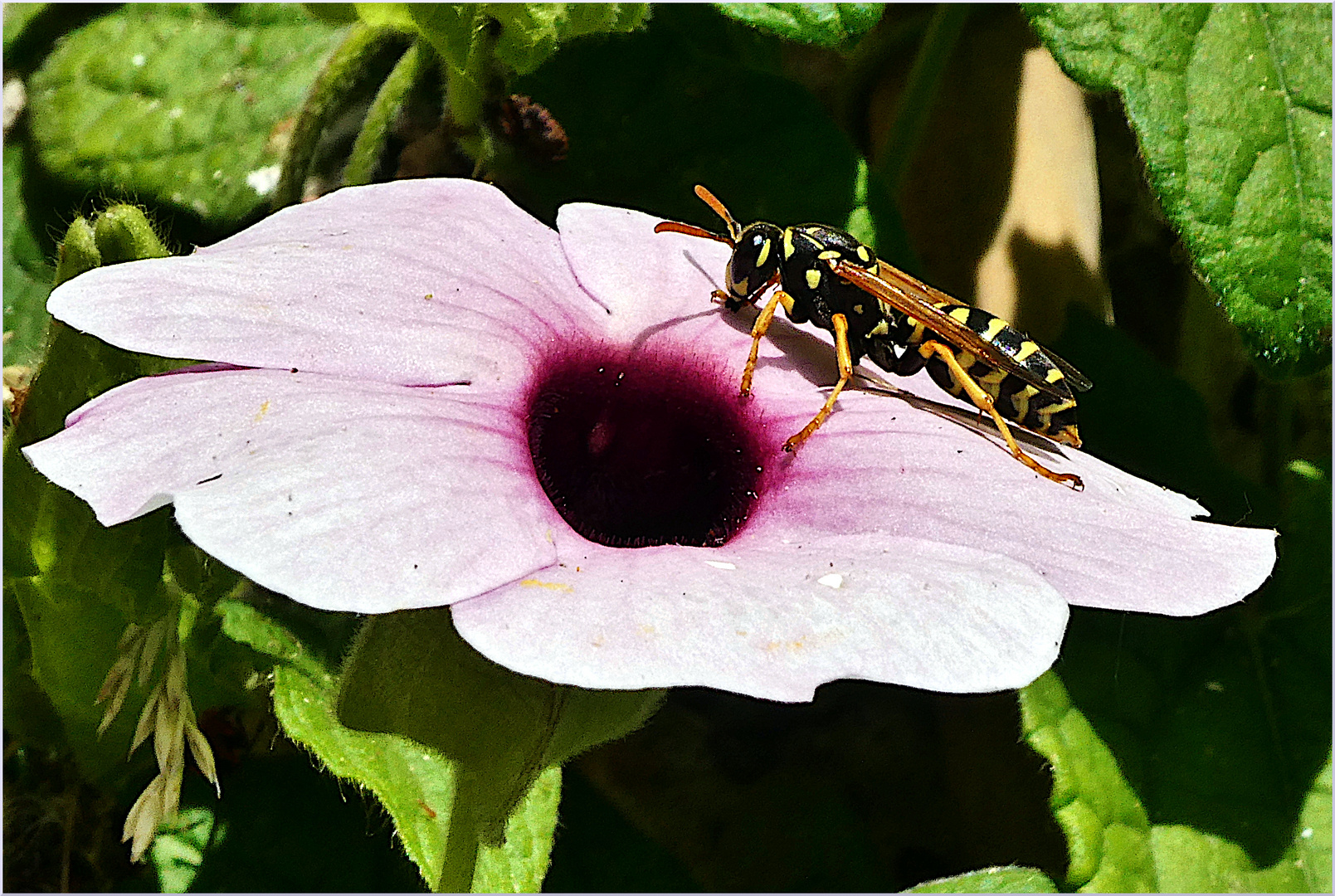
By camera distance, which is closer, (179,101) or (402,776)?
(402,776)

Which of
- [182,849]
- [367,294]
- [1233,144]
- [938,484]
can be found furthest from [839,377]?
[182,849]

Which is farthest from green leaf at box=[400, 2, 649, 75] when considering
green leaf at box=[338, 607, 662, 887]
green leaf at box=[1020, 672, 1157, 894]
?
green leaf at box=[1020, 672, 1157, 894]

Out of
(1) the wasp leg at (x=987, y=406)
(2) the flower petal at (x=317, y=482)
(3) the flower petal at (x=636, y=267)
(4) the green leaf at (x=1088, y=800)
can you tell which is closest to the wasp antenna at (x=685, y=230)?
→ (3) the flower petal at (x=636, y=267)

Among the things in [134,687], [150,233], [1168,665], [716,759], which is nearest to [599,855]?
[716,759]

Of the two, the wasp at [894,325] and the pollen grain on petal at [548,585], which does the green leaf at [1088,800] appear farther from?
the pollen grain on petal at [548,585]

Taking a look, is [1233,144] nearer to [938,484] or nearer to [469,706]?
[938,484]

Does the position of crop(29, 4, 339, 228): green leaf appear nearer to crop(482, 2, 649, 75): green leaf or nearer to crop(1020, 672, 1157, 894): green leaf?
crop(482, 2, 649, 75): green leaf
